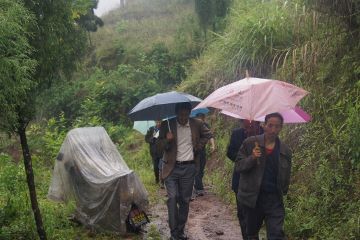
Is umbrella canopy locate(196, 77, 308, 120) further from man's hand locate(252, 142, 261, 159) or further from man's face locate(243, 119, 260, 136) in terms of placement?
man's face locate(243, 119, 260, 136)

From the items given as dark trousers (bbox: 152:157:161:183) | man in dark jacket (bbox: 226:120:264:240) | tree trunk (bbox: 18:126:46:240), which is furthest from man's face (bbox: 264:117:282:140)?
dark trousers (bbox: 152:157:161:183)

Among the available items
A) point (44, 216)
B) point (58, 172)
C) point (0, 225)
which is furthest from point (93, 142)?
point (0, 225)

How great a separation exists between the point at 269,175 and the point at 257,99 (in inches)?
30.6

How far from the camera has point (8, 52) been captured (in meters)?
4.42

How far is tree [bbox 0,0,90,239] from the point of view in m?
4.40

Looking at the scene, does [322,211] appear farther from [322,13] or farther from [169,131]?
[322,13]

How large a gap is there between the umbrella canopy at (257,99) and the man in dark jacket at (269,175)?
14cm

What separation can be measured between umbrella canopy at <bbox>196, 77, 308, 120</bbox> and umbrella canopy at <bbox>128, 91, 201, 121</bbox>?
1.43m

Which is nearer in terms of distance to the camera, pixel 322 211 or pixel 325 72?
pixel 322 211

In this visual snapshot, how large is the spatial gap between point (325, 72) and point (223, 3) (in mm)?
11144

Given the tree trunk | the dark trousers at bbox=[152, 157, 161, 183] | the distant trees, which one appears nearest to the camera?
the tree trunk

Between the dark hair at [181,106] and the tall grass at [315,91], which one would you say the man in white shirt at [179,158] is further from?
the tall grass at [315,91]

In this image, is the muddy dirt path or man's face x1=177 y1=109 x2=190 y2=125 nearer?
man's face x1=177 y1=109 x2=190 y2=125

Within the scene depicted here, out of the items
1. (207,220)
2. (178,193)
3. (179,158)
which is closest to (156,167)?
(207,220)
